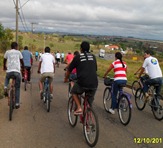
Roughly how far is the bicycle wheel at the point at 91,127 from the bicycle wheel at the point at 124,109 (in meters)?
1.53

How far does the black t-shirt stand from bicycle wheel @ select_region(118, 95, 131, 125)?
1.52 m

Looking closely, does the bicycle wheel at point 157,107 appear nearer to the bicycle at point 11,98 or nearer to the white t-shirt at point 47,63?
the white t-shirt at point 47,63

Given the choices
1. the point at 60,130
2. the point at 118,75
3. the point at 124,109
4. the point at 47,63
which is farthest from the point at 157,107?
the point at 47,63

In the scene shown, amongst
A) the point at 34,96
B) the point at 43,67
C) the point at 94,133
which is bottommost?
the point at 34,96

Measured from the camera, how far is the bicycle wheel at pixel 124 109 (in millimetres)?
6742

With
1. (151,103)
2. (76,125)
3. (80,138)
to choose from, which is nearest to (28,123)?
(76,125)

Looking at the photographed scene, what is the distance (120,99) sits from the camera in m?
7.11

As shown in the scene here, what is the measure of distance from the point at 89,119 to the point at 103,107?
11.5 ft

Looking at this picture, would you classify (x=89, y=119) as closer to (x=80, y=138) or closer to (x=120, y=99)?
(x=80, y=138)

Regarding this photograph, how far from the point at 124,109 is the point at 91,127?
5.91 feet

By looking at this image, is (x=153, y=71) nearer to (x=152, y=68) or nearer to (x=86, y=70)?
(x=152, y=68)

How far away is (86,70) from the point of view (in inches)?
220

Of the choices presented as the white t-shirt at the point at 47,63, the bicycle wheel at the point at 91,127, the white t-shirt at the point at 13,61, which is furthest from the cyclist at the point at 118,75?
the white t-shirt at the point at 13,61

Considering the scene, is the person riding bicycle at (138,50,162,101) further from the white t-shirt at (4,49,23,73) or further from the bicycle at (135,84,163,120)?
the white t-shirt at (4,49,23,73)
